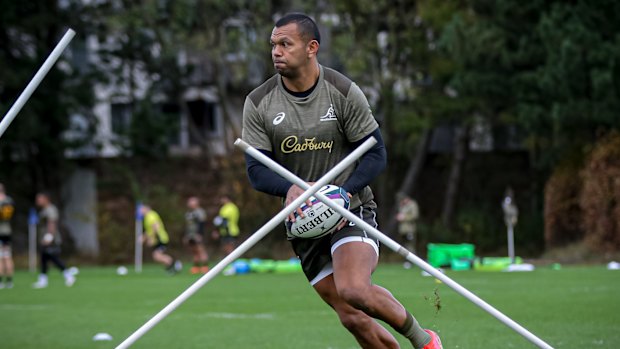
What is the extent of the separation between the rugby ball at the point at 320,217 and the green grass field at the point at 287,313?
1397 mm

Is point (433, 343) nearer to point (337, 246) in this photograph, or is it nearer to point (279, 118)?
point (337, 246)

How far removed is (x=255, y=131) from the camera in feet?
24.0

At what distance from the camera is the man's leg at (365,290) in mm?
6883

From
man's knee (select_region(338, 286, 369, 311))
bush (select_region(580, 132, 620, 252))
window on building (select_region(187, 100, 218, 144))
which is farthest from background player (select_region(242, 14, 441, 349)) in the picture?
window on building (select_region(187, 100, 218, 144))

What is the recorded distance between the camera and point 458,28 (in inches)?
1288

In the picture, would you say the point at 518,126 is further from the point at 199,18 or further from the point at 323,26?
the point at 199,18

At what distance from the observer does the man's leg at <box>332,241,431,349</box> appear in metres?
6.88

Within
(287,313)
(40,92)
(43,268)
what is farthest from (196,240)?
(287,313)

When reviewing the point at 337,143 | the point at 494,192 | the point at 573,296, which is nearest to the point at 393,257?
the point at 494,192

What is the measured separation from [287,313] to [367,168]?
314 inches

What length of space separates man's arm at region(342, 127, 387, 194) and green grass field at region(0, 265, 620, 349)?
51.9 inches

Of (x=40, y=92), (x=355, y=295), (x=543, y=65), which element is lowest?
(x=355, y=295)

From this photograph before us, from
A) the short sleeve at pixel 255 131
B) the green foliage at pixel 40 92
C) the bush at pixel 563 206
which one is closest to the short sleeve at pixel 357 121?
the short sleeve at pixel 255 131

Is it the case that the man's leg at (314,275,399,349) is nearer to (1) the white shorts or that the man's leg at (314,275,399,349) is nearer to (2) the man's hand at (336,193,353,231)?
(1) the white shorts
